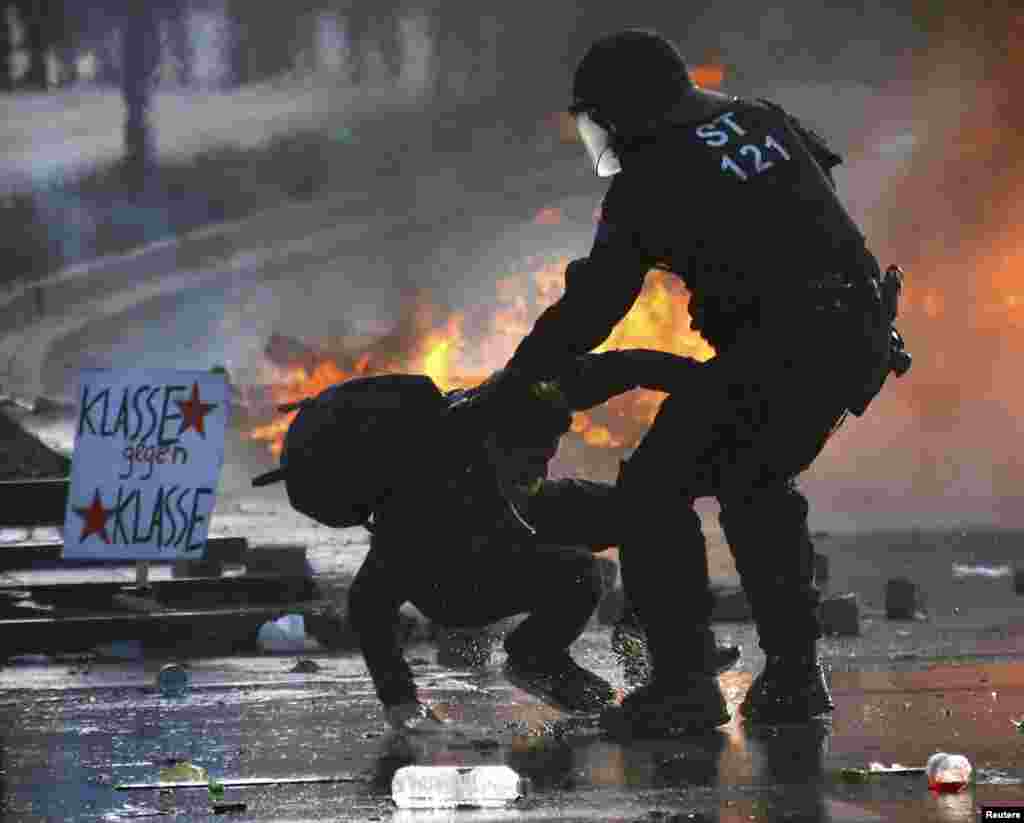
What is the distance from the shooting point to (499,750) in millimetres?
6020

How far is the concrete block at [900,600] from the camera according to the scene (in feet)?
35.2

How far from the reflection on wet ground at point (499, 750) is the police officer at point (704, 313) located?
0.36 m

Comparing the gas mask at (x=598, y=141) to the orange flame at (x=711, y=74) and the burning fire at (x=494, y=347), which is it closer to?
the burning fire at (x=494, y=347)

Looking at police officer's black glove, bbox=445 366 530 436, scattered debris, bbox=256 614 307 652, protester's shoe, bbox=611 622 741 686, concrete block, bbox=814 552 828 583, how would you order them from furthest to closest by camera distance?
concrete block, bbox=814 552 828 583
scattered debris, bbox=256 614 307 652
protester's shoe, bbox=611 622 741 686
police officer's black glove, bbox=445 366 530 436

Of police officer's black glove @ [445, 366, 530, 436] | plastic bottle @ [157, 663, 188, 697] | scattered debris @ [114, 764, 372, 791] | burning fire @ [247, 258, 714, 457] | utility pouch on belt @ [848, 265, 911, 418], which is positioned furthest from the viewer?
burning fire @ [247, 258, 714, 457]

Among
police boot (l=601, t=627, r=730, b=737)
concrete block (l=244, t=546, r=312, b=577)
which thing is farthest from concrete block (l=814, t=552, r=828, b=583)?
police boot (l=601, t=627, r=730, b=737)

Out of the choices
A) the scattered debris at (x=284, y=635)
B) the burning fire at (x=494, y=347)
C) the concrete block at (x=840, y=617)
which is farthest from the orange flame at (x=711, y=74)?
the scattered debris at (x=284, y=635)

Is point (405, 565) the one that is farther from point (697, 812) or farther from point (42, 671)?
point (42, 671)

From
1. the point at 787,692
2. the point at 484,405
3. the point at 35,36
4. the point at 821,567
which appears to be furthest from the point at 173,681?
the point at 35,36

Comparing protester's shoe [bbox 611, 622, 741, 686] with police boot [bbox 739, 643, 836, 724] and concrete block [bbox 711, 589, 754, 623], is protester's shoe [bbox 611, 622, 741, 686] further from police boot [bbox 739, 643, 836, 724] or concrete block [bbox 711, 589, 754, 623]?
concrete block [bbox 711, 589, 754, 623]

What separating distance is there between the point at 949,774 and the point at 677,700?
4.16ft

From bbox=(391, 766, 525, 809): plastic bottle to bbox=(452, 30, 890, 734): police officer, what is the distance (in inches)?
44.3

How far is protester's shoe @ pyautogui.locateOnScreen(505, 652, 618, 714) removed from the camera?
22.0 feet

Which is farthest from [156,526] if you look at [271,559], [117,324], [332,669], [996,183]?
[117,324]
